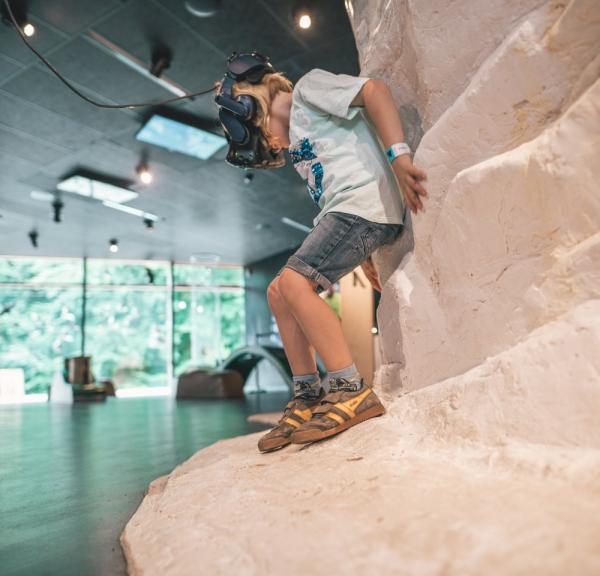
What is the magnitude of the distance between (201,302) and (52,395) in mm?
3542

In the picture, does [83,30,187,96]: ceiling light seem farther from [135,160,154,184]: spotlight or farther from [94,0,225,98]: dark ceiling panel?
[135,160,154,184]: spotlight

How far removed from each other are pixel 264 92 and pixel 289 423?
3.43 feet

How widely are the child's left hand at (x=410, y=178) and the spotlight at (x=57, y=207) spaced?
19.3 ft

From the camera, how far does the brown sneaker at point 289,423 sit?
1.44 metres

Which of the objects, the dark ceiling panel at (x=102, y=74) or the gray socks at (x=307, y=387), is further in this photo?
the dark ceiling panel at (x=102, y=74)

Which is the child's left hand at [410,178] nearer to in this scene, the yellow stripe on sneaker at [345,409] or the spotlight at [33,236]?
the yellow stripe on sneaker at [345,409]

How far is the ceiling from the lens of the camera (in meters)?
3.28

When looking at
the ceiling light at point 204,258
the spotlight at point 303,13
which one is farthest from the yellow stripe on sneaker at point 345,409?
the ceiling light at point 204,258

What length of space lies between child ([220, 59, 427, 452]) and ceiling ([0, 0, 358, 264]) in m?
2.08

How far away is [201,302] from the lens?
35.5ft

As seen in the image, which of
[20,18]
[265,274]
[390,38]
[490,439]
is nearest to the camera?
[490,439]

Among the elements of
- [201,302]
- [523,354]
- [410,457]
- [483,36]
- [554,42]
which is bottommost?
[410,457]

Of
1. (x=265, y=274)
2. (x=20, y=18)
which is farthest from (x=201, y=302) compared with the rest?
(x=20, y=18)

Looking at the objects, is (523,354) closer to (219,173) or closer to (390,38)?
(390,38)
